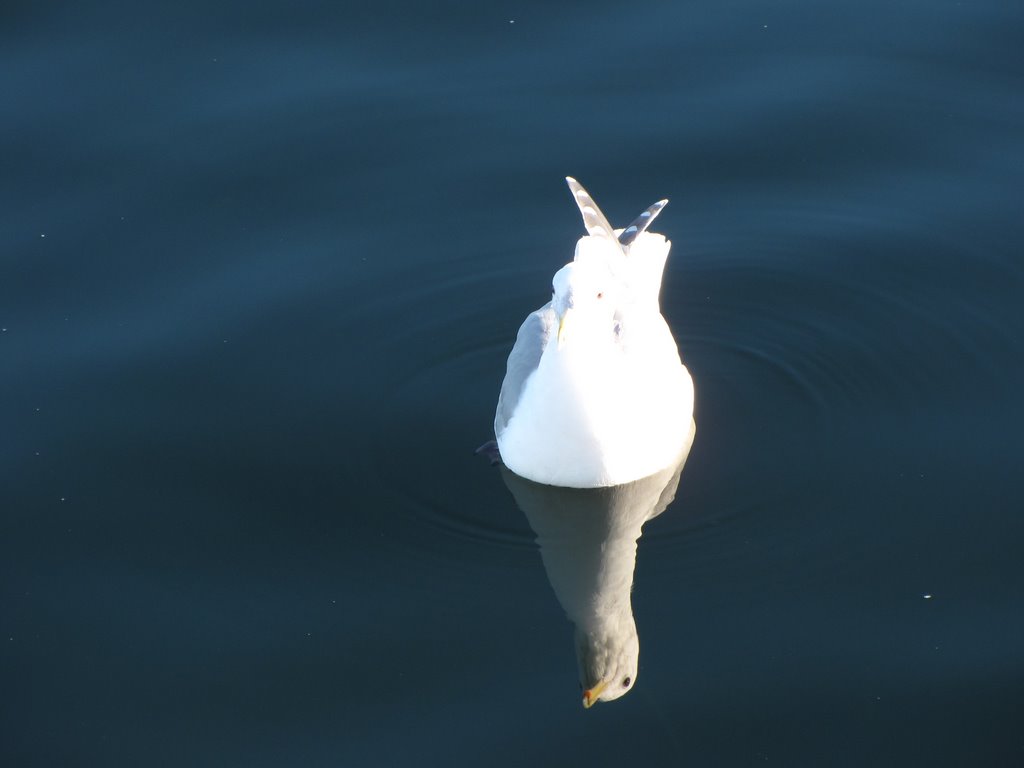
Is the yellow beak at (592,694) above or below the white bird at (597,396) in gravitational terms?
below

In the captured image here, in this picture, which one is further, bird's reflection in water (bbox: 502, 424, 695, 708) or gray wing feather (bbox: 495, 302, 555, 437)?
gray wing feather (bbox: 495, 302, 555, 437)

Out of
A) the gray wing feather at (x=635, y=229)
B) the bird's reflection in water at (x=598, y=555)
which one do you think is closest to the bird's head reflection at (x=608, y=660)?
the bird's reflection in water at (x=598, y=555)

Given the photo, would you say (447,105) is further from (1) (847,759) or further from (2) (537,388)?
(1) (847,759)

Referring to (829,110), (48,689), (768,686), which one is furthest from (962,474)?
(48,689)

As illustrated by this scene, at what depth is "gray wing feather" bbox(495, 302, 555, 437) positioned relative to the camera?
304 inches

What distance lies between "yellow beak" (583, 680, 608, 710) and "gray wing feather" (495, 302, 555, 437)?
1600mm

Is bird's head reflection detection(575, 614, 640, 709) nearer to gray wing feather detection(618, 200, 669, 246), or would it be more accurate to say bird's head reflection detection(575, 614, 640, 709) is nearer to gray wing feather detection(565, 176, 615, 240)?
gray wing feather detection(565, 176, 615, 240)

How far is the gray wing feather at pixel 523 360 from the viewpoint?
304 inches

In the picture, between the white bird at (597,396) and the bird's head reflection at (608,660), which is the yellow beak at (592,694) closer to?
the bird's head reflection at (608,660)

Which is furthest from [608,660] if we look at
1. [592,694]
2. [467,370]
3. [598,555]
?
[467,370]

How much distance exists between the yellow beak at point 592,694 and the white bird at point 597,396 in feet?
4.25

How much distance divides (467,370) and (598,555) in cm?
151

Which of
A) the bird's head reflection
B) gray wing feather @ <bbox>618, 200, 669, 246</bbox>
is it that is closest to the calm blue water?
the bird's head reflection

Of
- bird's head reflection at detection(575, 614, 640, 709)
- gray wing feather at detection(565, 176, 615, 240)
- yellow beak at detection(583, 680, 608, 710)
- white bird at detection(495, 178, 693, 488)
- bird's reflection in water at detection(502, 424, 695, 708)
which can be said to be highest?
gray wing feather at detection(565, 176, 615, 240)
